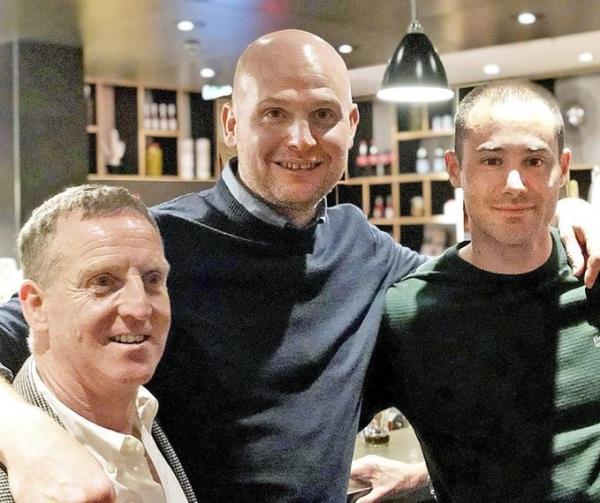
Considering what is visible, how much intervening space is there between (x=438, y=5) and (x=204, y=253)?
3405 millimetres

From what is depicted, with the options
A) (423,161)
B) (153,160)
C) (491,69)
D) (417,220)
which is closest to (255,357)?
(491,69)

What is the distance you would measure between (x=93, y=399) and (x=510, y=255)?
0.89 m

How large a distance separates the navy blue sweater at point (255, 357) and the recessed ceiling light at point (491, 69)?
555 centimetres

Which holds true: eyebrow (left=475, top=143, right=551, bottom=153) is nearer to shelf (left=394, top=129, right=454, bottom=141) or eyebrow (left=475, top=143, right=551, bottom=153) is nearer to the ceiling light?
the ceiling light

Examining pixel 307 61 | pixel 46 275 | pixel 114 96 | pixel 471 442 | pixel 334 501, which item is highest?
pixel 114 96

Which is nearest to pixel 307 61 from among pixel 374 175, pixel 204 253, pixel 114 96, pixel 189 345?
pixel 204 253

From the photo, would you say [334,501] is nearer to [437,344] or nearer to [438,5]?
[437,344]

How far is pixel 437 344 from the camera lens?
171cm

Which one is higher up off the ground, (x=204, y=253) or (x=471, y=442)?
(x=204, y=253)

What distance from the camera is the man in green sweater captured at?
5.31 feet

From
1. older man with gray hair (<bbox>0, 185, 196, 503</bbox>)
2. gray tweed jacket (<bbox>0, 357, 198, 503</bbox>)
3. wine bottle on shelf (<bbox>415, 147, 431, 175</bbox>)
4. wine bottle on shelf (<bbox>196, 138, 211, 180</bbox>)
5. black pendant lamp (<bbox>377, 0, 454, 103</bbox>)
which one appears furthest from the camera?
wine bottle on shelf (<bbox>415, 147, 431, 175</bbox>)

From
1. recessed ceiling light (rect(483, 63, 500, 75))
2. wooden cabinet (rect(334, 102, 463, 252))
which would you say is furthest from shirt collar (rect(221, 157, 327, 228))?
wooden cabinet (rect(334, 102, 463, 252))

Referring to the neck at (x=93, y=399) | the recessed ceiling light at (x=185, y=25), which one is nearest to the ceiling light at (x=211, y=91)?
the recessed ceiling light at (x=185, y=25)

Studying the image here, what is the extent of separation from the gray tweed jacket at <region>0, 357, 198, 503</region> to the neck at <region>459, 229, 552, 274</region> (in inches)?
29.2
